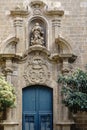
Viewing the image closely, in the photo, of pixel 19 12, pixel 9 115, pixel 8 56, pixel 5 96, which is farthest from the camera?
pixel 19 12

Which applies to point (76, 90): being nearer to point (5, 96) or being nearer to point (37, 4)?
point (5, 96)

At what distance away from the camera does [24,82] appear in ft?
57.5

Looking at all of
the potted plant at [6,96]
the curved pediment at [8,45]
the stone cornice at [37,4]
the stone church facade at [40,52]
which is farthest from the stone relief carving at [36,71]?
the stone cornice at [37,4]

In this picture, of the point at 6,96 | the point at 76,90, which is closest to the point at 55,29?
the point at 76,90

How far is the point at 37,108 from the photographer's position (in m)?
17.6

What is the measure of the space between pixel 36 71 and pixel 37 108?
157 cm

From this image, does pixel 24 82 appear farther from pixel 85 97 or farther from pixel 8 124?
pixel 85 97

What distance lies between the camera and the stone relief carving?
57.5ft

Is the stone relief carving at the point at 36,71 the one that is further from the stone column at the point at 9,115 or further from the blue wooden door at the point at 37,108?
the stone column at the point at 9,115

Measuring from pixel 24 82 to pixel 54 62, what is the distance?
154cm

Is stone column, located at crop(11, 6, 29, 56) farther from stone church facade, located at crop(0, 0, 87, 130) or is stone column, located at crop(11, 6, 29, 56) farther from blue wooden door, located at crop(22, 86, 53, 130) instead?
blue wooden door, located at crop(22, 86, 53, 130)

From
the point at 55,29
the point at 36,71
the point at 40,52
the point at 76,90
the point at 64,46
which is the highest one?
the point at 55,29

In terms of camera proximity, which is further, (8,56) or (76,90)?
(8,56)

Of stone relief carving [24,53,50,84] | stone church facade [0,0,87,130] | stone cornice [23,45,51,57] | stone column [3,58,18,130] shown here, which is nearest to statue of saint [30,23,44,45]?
stone church facade [0,0,87,130]
